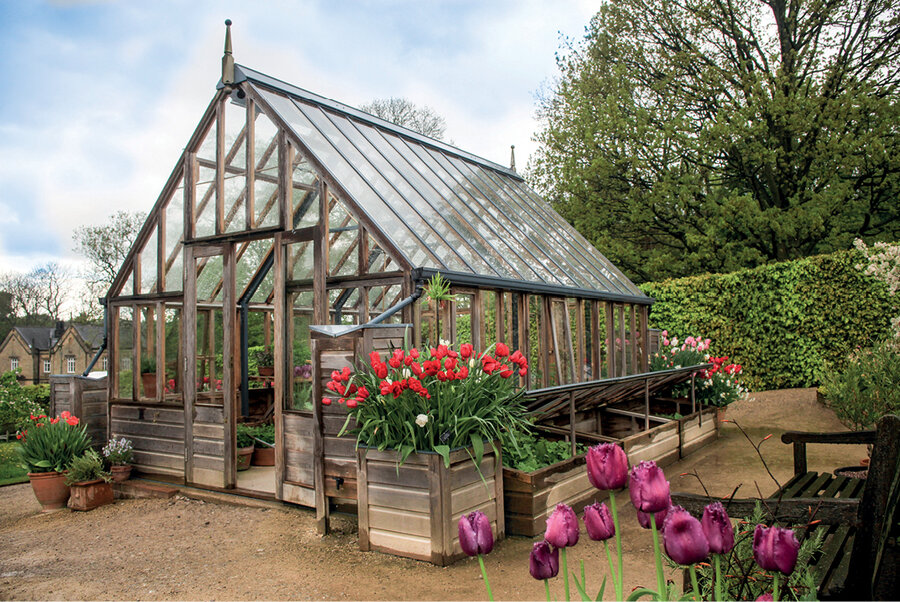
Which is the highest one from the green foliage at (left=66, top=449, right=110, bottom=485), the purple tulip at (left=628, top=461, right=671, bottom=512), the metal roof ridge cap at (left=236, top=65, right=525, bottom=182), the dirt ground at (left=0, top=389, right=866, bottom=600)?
the metal roof ridge cap at (left=236, top=65, right=525, bottom=182)

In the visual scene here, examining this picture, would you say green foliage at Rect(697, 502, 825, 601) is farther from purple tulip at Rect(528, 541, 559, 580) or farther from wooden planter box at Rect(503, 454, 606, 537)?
wooden planter box at Rect(503, 454, 606, 537)

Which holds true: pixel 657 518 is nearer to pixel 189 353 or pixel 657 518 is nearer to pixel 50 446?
pixel 189 353

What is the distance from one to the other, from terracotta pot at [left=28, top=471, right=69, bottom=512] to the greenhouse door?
1.34 m

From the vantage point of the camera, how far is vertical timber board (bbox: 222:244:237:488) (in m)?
6.81

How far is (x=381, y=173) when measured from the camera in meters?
7.14

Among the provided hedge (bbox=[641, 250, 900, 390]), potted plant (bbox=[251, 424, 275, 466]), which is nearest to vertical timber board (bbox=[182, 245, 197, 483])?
potted plant (bbox=[251, 424, 275, 466])

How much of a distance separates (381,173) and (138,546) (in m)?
4.39

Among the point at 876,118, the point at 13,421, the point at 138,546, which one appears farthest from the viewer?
the point at 13,421

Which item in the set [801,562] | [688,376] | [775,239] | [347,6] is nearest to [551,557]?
[801,562]

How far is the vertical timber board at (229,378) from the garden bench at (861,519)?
5.45 meters

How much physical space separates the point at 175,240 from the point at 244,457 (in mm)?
2871

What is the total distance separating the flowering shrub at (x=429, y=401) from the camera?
4648 millimetres

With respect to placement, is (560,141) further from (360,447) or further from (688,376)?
(360,447)

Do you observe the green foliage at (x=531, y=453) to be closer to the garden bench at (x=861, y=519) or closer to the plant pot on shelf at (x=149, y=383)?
the garden bench at (x=861, y=519)
